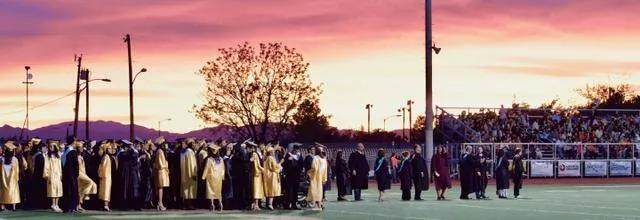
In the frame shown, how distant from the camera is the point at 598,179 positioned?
55781 mm

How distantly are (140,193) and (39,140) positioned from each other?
315cm

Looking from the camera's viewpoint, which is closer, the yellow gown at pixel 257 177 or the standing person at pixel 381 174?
the yellow gown at pixel 257 177

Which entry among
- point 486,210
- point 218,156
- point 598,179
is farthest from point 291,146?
point 598,179

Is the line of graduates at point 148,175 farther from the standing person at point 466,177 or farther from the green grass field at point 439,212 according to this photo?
the standing person at point 466,177

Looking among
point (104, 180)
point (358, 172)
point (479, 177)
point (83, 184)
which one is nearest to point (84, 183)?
point (83, 184)

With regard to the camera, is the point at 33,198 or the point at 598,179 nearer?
the point at 33,198

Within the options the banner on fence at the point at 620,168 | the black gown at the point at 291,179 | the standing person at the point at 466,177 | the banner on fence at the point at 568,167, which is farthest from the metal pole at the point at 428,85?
the black gown at the point at 291,179

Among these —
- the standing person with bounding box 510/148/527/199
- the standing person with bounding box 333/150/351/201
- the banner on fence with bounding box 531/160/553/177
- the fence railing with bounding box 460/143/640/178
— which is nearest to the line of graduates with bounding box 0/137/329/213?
the standing person with bounding box 333/150/351/201

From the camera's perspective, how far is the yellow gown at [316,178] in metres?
28.6

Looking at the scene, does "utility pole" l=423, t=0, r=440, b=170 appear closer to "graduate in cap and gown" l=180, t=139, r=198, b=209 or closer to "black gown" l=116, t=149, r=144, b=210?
A: "graduate in cap and gown" l=180, t=139, r=198, b=209

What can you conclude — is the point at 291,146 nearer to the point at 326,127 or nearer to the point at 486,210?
the point at 486,210

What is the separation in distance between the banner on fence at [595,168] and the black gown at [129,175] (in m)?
32.4

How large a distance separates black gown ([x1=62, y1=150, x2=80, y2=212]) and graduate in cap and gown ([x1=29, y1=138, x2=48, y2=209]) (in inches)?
22.7

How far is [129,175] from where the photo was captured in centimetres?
2817
